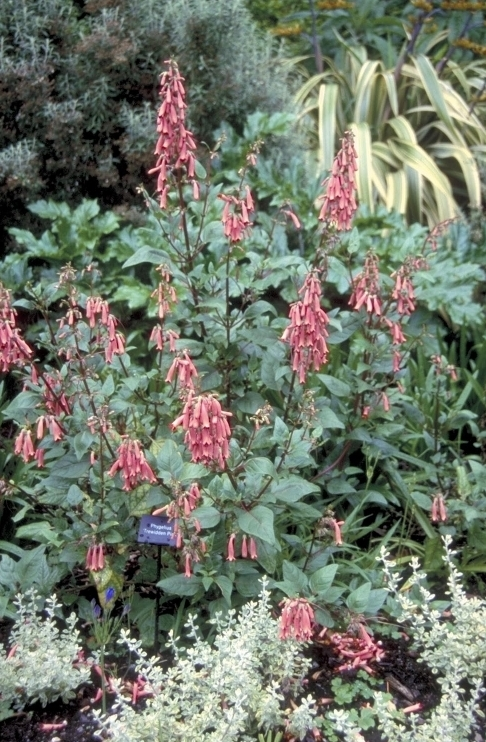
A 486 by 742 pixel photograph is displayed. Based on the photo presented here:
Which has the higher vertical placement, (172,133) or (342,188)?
(172,133)

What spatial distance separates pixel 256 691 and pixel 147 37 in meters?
3.55

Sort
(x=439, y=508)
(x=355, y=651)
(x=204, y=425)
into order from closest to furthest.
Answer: (x=204, y=425) → (x=355, y=651) → (x=439, y=508)

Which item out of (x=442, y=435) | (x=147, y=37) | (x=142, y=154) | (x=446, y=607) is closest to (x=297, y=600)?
(x=446, y=607)

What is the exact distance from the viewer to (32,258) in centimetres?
458

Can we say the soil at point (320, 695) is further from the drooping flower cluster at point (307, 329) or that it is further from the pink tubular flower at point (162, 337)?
the pink tubular flower at point (162, 337)

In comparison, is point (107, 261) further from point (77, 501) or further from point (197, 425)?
point (197, 425)

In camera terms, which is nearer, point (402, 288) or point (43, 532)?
point (43, 532)

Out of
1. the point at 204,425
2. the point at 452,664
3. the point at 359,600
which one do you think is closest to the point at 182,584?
the point at 359,600

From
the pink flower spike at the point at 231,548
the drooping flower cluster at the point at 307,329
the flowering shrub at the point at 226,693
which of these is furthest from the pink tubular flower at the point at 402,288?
the flowering shrub at the point at 226,693

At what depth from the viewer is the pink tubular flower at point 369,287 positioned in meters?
2.67

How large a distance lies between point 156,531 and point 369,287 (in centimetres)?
103

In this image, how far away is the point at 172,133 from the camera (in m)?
2.47

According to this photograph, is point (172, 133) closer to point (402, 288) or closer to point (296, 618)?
point (402, 288)

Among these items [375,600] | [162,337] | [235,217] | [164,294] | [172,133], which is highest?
[172,133]
